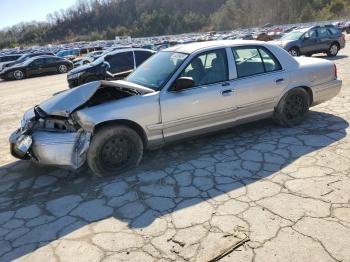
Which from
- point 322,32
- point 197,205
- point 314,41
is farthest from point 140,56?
point 197,205

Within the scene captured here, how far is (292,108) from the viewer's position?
6051mm

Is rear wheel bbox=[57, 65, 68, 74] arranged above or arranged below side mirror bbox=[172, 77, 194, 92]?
below

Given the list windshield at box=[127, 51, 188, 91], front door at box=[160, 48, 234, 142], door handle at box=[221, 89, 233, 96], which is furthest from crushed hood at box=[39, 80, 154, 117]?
door handle at box=[221, 89, 233, 96]

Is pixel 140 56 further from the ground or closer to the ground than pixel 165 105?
further from the ground

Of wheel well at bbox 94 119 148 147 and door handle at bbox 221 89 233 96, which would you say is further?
door handle at bbox 221 89 233 96

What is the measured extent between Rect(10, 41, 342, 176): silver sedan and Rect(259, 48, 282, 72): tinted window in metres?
0.02

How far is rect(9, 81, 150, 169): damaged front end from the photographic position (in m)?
4.40

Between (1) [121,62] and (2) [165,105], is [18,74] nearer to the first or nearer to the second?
(1) [121,62]

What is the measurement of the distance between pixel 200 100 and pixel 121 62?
897 centimetres

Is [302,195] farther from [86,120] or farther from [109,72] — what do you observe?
[109,72]

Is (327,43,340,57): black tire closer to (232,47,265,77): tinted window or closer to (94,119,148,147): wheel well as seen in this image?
(232,47,265,77): tinted window

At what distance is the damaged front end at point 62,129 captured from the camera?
4.40m

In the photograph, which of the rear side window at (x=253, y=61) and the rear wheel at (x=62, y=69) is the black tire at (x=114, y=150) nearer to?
the rear side window at (x=253, y=61)

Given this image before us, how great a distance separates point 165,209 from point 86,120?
1.49 meters
